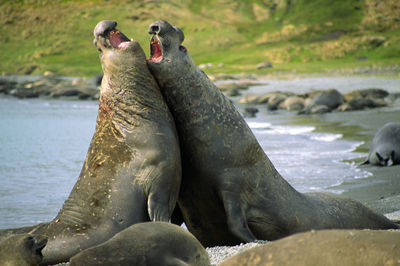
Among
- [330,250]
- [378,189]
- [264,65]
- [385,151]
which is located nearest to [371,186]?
[378,189]

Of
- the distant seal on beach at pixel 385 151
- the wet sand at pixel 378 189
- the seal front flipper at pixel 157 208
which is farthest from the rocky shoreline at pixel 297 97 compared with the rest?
the seal front flipper at pixel 157 208

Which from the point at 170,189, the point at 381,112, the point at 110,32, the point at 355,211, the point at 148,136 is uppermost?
the point at 110,32

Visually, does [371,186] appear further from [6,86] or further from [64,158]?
[6,86]

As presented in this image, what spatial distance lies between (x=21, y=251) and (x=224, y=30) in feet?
189

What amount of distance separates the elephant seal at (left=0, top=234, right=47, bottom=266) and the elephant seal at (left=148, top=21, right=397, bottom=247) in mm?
1367

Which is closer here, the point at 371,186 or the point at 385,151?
the point at 371,186

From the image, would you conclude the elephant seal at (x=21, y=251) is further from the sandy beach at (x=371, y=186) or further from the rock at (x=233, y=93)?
the rock at (x=233, y=93)

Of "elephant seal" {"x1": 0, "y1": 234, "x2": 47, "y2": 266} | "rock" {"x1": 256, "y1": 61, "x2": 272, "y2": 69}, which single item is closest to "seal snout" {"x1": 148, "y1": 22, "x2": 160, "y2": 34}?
"elephant seal" {"x1": 0, "y1": 234, "x2": 47, "y2": 266}

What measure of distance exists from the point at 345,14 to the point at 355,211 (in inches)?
2253

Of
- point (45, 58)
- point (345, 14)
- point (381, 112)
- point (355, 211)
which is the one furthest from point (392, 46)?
point (355, 211)

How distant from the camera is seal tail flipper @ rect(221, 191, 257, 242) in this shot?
4.51 m

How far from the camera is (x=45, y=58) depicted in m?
54.3

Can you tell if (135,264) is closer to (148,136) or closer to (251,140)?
(148,136)

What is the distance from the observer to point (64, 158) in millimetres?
12281
